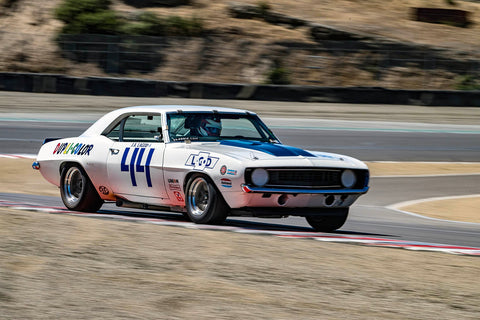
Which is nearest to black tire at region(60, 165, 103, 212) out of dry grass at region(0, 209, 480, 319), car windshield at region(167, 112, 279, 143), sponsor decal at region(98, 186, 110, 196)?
sponsor decal at region(98, 186, 110, 196)

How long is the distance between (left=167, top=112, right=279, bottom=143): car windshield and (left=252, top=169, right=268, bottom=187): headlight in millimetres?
1060

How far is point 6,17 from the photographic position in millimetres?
38594

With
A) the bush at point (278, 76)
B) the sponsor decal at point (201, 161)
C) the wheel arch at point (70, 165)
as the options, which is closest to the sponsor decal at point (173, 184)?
the sponsor decal at point (201, 161)

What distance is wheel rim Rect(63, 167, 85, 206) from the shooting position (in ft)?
30.4

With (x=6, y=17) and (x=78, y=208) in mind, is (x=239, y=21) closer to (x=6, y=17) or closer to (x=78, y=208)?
(x=6, y=17)

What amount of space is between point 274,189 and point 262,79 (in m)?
24.9

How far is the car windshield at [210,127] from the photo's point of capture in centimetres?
834

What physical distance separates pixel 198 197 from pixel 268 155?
0.83m

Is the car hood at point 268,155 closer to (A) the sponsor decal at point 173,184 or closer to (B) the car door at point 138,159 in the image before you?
(A) the sponsor decal at point 173,184

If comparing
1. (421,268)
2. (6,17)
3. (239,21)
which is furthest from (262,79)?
(421,268)

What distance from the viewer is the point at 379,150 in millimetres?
19375

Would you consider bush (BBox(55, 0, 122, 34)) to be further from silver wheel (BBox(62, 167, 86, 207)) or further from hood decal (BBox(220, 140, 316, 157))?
hood decal (BBox(220, 140, 316, 157))

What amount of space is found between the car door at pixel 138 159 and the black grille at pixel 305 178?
1.29 meters

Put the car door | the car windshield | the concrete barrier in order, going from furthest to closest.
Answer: the concrete barrier, the car windshield, the car door
